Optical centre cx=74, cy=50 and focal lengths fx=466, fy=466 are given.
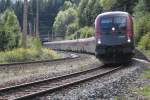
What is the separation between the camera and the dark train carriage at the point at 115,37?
77.9 ft

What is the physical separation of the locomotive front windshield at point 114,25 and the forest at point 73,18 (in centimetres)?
932

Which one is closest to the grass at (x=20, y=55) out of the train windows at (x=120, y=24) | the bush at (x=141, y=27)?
the bush at (x=141, y=27)

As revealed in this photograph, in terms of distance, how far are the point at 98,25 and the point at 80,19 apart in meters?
71.0

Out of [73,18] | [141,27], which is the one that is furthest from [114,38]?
[73,18]

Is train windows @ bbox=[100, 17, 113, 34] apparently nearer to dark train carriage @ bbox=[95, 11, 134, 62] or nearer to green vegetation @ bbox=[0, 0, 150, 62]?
dark train carriage @ bbox=[95, 11, 134, 62]

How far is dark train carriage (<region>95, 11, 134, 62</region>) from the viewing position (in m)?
23.7

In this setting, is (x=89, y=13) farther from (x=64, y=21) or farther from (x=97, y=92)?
(x=97, y=92)

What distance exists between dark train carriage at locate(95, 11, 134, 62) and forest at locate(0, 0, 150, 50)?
928 cm

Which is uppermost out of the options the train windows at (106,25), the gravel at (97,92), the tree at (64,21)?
the train windows at (106,25)

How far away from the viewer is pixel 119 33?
23.9 meters

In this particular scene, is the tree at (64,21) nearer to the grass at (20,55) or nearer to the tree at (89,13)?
the tree at (89,13)

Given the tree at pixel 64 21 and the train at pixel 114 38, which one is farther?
the tree at pixel 64 21

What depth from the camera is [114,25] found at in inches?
952

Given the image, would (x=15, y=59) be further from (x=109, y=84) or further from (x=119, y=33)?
(x=109, y=84)
